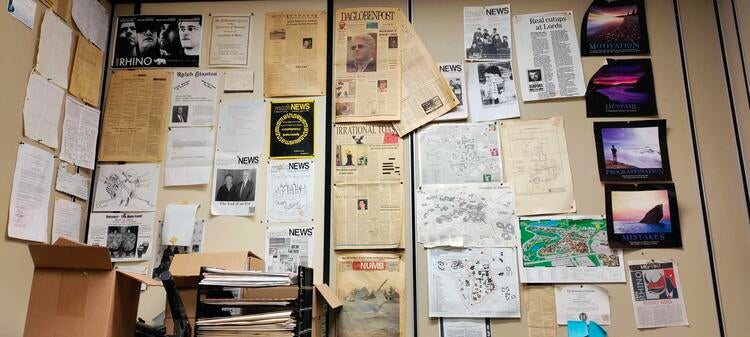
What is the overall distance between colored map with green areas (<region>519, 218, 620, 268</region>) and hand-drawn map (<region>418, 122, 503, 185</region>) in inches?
11.4

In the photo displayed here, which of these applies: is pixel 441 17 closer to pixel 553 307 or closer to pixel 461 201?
pixel 461 201

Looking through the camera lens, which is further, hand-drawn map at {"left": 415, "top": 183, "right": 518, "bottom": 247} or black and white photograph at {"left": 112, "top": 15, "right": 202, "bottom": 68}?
black and white photograph at {"left": 112, "top": 15, "right": 202, "bottom": 68}

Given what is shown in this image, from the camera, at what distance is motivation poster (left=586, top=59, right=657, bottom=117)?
2.66 meters

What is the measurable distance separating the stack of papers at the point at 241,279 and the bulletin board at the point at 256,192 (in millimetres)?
454

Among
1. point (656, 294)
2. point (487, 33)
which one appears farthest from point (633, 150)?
point (487, 33)

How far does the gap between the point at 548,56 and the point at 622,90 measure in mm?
386

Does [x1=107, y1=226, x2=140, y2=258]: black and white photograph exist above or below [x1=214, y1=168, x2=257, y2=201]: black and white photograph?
below

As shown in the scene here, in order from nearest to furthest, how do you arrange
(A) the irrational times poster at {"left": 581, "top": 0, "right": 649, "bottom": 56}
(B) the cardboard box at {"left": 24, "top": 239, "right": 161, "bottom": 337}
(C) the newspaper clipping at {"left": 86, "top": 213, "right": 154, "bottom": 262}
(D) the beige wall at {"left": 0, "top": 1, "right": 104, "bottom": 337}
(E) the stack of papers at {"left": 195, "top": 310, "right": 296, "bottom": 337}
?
(B) the cardboard box at {"left": 24, "top": 239, "right": 161, "bottom": 337} < (E) the stack of papers at {"left": 195, "top": 310, "right": 296, "bottom": 337} < (D) the beige wall at {"left": 0, "top": 1, "right": 104, "bottom": 337} < (C) the newspaper clipping at {"left": 86, "top": 213, "right": 154, "bottom": 262} < (A) the irrational times poster at {"left": 581, "top": 0, "right": 649, "bottom": 56}

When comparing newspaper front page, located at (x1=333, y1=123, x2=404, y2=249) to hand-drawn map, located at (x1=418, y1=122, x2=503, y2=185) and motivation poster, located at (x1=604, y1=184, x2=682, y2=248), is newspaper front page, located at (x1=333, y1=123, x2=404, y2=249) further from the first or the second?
motivation poster, located at (x1=604, y1=184, x2=682, y2=248)

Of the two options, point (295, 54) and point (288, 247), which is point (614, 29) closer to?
point (295, 54)

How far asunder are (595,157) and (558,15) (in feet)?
2.46

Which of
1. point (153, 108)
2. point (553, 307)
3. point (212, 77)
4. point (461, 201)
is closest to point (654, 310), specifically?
point (553, 307)

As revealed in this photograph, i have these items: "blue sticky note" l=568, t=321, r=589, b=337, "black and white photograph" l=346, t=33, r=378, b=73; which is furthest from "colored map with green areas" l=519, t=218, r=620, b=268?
"black and white photograph" l=346, t=33, r=378, b=73

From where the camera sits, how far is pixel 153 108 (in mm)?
2809
